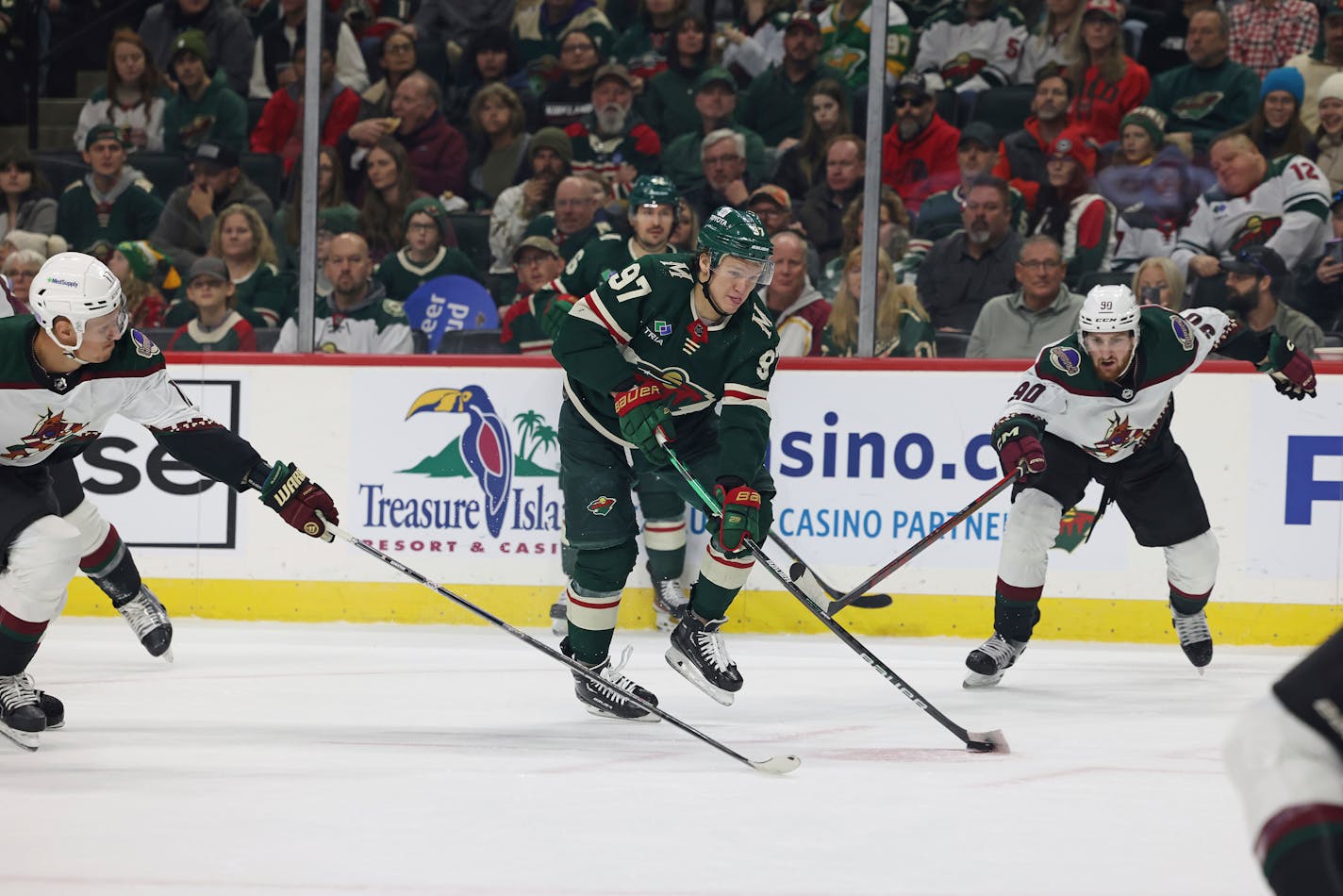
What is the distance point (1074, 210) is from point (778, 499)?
1.68 meters

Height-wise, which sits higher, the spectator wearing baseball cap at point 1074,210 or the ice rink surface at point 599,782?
the spectator wearing baseball cap at point 1074,210

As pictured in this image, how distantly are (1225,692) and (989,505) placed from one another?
118cm

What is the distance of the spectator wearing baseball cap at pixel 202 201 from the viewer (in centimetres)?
648

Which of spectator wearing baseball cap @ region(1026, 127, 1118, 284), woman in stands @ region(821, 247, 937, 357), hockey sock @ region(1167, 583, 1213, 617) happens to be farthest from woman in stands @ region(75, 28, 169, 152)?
hockey sock @ region(1167, 583, 1213, 617)

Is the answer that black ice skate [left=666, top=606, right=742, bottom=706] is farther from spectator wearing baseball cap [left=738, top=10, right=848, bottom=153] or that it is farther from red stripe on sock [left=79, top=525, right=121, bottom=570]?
spectator wearing baseball cap [left=738, top=10, right=848, bottom=153]

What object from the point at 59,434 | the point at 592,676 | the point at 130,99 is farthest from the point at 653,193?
the point at 130,99

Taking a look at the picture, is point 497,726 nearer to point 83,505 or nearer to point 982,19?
point 83,505

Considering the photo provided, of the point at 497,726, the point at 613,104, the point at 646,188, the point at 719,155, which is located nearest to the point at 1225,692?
the point at 497,726

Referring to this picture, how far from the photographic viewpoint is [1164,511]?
4793 millimetres

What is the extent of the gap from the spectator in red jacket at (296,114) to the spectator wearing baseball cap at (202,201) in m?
0.21

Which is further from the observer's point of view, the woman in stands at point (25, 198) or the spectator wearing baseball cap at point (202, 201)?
the woman in stands at point (25, 198)

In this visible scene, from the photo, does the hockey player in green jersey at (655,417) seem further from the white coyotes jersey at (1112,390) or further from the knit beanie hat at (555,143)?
the knit beanie hat at (555,143)

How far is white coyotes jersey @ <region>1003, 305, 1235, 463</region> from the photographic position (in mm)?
4555

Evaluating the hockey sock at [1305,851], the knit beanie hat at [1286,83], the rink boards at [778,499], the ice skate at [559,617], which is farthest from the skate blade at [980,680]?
the hockey sock at [1305,851]
